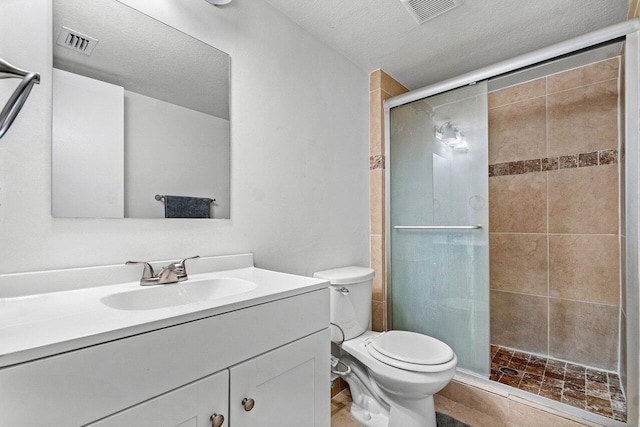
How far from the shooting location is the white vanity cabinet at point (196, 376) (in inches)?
20.7

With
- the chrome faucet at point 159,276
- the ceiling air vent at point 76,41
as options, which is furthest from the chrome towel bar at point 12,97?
the chrome faucet at point 159,276

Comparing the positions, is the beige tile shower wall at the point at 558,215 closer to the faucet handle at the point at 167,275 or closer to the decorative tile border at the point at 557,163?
the decorative tile border at the point at 557,163

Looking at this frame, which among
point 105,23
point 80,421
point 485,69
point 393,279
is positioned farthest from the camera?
point 393,279

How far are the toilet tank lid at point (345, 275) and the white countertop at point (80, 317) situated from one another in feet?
2.01

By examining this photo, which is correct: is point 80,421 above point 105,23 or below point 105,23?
below

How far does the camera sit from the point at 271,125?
4.96 ft

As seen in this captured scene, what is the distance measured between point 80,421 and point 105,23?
1154mm

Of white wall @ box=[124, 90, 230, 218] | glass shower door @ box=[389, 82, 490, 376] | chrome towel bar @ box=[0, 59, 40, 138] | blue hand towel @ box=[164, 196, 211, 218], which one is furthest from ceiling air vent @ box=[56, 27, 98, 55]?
glass shower door @ box=[389, 82, 490, 376]

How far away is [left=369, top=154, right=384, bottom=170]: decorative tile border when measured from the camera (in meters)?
2.12

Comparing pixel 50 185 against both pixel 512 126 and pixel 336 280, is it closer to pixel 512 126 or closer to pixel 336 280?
pixel 336 280

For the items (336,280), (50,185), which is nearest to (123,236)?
(50,185)

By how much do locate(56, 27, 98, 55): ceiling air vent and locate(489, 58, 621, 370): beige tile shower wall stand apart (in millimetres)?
2607

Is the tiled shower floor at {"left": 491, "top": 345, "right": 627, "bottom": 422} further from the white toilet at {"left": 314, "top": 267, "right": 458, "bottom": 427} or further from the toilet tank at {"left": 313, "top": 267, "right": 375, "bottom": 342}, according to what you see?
the toilet tank at {"left": 313, "top": 267, "right": 375, "bottom": 342}

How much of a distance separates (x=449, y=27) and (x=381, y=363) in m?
1.79
